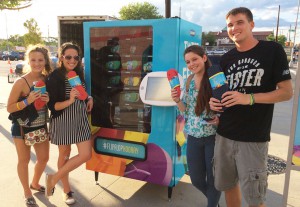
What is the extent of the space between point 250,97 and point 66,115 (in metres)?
1.84

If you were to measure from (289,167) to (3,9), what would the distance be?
10226mm

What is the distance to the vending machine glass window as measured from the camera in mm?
3205

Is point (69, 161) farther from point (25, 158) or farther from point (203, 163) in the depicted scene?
point (203, 163)

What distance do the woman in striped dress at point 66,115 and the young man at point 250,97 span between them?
1.50 metres

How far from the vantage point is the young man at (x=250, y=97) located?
1.93 meters

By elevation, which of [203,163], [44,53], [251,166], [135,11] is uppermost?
[135,11]

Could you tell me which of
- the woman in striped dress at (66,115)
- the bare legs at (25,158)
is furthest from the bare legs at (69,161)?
the bare legs at (25,158)

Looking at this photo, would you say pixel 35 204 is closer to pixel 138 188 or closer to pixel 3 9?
pixel 138 188

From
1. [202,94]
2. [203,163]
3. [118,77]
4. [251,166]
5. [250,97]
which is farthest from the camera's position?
[118,77]

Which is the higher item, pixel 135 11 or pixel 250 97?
pixel 135 11

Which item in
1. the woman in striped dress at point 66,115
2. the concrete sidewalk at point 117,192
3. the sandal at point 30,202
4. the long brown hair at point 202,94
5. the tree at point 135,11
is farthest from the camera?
the tree at point 135,11

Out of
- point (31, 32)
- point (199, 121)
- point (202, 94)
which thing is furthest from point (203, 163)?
point (31, 32)

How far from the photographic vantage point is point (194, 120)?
2471mm

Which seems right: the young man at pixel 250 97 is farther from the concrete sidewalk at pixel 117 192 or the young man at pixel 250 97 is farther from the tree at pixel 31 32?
the tree at pixel 31 32
